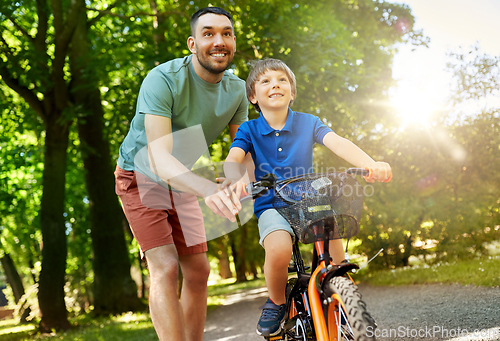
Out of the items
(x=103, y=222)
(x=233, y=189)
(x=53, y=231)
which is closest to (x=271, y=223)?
(x=233, y=189)

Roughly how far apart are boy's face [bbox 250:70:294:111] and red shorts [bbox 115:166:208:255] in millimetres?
953

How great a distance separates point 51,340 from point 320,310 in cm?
665

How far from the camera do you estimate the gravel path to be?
386 cm

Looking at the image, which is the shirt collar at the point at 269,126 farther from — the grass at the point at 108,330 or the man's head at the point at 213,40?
the grass at the point at 108,330

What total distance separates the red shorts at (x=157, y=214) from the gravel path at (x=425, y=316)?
2411mm

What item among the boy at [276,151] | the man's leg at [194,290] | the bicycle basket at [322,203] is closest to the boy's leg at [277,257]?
the boy at [276,151]

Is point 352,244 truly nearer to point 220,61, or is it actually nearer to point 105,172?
point 105,172

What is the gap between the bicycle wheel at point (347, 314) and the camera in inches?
74.4

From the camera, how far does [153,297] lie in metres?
2.68

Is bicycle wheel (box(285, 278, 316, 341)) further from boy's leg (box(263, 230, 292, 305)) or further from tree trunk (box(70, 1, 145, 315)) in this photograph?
tree trunk (box(70, 1, 145, 315))

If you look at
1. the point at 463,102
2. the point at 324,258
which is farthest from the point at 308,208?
the point at 463,102

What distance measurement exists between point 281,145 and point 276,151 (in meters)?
0.05

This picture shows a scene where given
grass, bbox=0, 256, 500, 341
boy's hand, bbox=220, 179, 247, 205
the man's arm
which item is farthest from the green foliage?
boy's hand, bbox=220, 179, 247, 205

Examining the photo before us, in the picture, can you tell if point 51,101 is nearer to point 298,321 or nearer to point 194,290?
point 194,290
